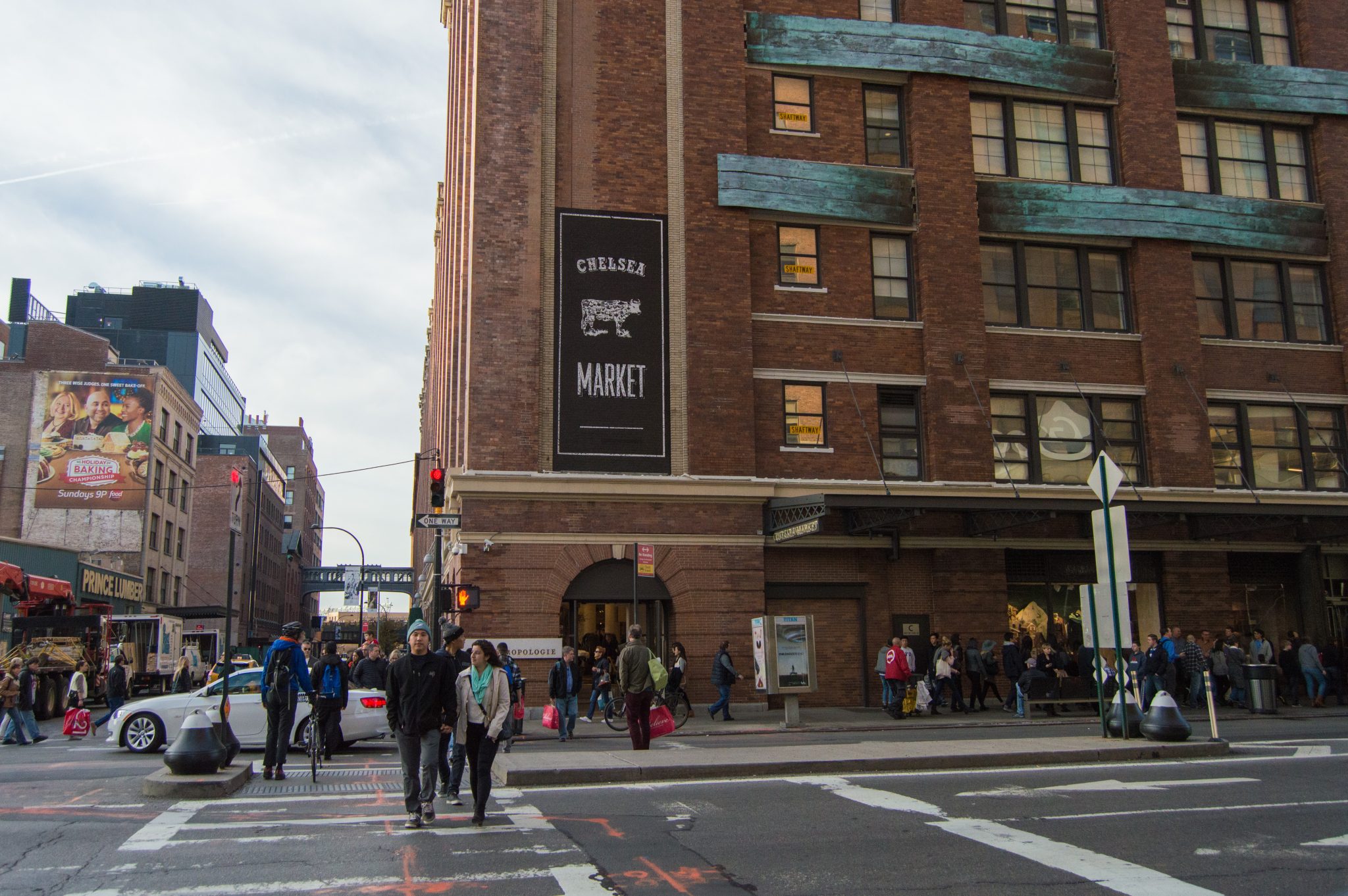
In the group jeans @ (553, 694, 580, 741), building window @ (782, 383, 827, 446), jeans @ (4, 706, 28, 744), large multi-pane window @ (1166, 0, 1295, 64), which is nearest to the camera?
jeans @ (553, 694, 580, 741)

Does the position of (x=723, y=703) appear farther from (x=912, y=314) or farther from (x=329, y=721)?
(x=912, y=314)

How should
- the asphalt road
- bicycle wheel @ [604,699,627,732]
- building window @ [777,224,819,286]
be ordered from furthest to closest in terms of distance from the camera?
1. building window @ [777,224,819,286]
2. bicycle wheel @ [604,699,627,732]
3. the asphalt road

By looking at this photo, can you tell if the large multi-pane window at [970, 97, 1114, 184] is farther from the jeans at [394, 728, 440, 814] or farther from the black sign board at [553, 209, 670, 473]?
the jeans at [394, 728, 440, 814]

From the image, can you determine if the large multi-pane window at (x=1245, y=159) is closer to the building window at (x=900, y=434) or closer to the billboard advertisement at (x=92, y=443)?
the building window at (x=900, y=434)

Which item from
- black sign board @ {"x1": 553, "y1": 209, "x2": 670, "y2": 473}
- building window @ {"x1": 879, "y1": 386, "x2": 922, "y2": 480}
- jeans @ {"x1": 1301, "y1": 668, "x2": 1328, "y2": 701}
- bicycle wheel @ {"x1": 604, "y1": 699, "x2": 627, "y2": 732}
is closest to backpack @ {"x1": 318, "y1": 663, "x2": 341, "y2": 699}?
bicycle wheel @ {"x1": 604, "y1": 699, "x2": 627, "y2": 732}

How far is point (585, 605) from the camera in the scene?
25.0 metres

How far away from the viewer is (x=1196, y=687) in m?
24.2

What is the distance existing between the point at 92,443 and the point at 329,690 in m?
50.8

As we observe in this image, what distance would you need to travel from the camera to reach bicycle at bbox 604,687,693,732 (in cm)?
2164

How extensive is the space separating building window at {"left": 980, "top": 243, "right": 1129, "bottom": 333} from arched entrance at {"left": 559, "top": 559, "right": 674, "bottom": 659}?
1112 centimetres

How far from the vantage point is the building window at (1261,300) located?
3019 centimetres

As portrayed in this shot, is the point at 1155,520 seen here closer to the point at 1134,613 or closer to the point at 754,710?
the point at 1134,613

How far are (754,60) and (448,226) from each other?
67.2 ft

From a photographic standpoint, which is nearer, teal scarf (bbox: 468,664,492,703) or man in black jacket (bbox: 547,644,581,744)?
teal scarf (bbox: 468,664,492,703)
